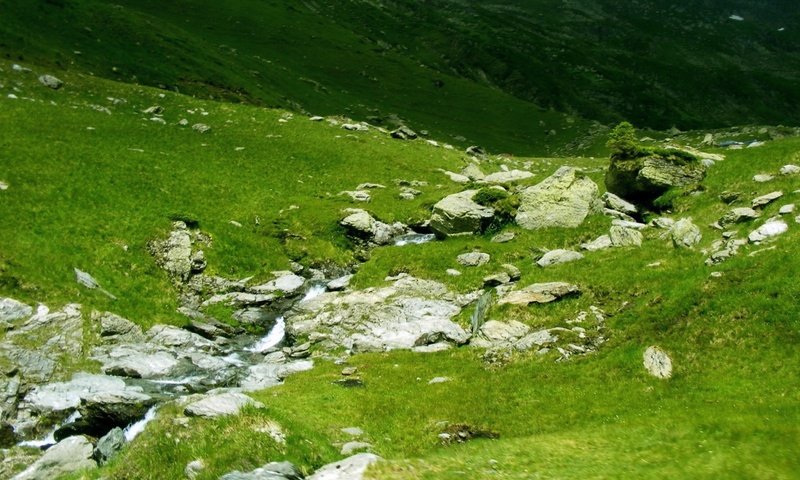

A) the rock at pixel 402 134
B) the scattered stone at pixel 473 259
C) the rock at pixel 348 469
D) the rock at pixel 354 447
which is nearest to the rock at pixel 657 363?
the rock at pixel 354 447

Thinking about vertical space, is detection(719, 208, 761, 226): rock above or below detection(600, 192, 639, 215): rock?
above

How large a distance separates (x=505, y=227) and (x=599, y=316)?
57.2 feet

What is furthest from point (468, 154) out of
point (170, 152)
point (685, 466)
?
point (685, 466)

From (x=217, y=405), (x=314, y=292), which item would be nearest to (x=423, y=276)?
(x=314, y=292)

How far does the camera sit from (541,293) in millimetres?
32469

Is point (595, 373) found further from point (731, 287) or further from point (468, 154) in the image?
point (468, 154)

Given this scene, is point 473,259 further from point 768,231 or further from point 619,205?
point 768,231

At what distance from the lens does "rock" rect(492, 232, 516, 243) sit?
4409cm

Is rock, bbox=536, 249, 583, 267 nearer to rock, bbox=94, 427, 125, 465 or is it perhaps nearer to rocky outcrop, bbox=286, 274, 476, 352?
rocky outcrop, bbox=286, 274, 476, 352

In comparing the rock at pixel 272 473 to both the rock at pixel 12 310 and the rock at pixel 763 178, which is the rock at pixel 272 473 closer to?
the rock at pixel 12 310

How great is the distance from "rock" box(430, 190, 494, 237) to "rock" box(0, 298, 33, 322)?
94.0 feet

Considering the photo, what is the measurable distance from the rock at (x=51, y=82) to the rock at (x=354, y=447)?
206ft

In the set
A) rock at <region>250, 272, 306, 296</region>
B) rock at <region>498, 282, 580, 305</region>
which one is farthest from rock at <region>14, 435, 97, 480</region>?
rock at <region>498, 282, 580, 305</region>

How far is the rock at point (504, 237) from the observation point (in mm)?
44094
